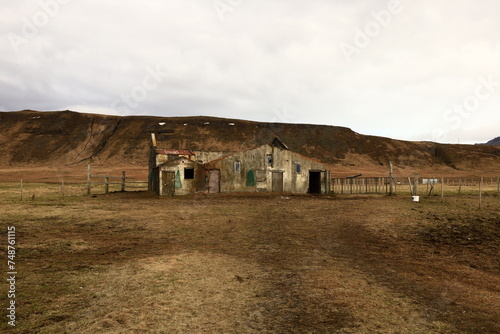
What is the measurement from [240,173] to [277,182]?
3675 mm

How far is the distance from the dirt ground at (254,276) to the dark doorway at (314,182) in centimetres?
1731

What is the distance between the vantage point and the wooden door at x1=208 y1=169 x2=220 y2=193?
91.5 feet

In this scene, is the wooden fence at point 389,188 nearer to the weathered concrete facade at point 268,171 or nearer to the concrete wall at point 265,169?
the weathered concrete facade at point 268,171

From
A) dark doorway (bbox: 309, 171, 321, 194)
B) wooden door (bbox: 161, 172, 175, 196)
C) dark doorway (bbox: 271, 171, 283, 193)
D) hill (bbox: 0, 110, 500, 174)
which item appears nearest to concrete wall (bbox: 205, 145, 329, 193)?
dark doorway (bbox: 271, 171, 283, 193)

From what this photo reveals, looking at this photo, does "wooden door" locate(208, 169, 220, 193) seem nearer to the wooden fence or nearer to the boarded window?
the boarded window

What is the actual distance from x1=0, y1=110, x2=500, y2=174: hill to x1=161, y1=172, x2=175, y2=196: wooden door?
51650 mm

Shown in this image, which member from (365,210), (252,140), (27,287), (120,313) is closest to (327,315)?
(120,313)

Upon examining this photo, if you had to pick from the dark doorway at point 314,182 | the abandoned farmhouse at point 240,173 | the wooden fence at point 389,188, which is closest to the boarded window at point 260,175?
the abandoned farmhouse at point 240,173

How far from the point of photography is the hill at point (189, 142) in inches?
3120

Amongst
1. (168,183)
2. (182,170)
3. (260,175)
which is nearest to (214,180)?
(182,170)

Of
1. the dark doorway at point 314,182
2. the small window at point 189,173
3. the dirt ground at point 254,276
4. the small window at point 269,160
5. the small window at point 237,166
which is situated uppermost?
the small window at point 269,160

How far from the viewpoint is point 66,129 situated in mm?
88625

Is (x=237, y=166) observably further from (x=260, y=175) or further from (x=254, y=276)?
(x=254, y=276)

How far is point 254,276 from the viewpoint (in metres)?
6.91
